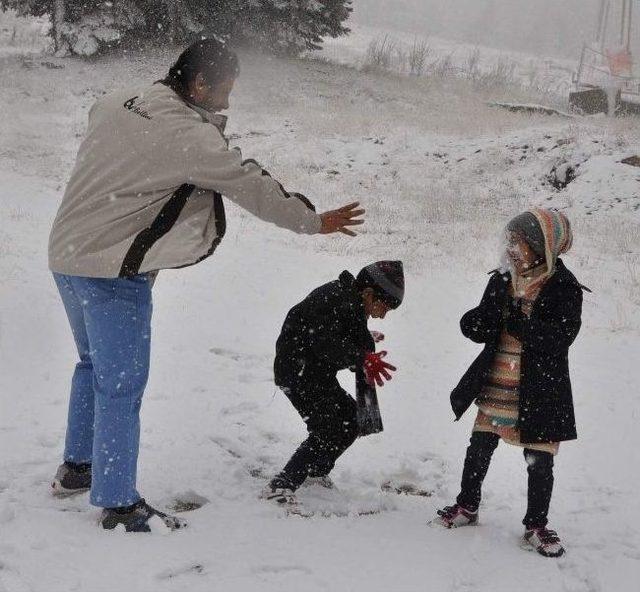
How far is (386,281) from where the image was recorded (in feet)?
11.4

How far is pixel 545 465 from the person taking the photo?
11.0 feet

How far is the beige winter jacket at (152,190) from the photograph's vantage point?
2.74 meters

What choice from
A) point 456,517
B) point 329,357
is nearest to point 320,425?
point 329,357

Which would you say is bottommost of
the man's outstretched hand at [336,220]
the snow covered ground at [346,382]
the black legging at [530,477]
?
the snow covered ground at [346,382]

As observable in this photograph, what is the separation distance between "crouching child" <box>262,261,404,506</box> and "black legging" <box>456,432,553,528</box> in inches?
22.8

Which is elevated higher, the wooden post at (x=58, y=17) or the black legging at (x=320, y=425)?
the wooden post at (x=58, y=17)

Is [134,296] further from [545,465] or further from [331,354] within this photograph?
[545,465]

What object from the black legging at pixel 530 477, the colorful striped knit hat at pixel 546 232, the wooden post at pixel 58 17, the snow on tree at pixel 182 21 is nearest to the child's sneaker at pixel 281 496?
the black legging at pixel 530 477

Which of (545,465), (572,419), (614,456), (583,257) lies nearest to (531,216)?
(572,419)

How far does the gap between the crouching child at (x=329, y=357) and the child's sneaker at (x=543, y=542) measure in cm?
97

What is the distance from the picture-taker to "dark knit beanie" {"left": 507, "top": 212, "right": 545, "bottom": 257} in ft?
10.8

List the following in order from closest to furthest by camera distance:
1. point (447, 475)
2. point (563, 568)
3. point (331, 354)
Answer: point (563, 568)
point (331, 354)
point (447, 475)

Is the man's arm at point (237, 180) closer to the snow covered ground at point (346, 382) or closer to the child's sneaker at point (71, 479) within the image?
the snow covered ground at point (346, 382)

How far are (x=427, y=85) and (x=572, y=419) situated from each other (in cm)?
2263
